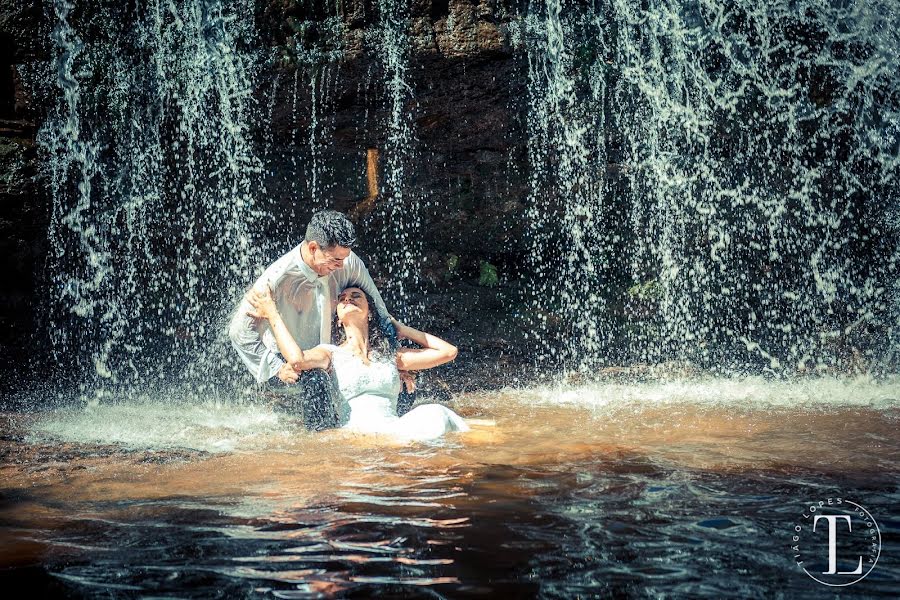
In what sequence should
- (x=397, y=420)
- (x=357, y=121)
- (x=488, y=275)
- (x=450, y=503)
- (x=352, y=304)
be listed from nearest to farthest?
(x=450, y=503), (x=397, y=420), (x=352, y=304), (x=357, y=121), (x=488, y=275)

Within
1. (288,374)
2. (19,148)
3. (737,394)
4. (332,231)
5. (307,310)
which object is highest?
(19,148)

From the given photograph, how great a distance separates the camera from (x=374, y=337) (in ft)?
19.0

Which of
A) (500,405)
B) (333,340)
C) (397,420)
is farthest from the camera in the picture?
(500,405)

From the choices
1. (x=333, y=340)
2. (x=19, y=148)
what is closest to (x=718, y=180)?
(x=333, y=340)

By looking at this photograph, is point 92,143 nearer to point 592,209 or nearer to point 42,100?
point 42,100

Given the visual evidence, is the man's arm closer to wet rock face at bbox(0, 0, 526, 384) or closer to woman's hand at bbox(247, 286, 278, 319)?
woman's hand at bbox(247, 286, 278, 319)

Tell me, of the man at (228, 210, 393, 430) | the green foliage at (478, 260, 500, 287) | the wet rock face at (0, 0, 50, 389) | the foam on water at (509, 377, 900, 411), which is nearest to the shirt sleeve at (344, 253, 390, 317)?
the man at (228, 210, 393, 430)

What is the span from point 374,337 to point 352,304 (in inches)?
11.0

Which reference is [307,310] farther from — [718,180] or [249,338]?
[718,180]

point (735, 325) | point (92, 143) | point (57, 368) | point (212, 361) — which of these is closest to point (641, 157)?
point (735, 325)

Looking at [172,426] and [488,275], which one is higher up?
[488,275]

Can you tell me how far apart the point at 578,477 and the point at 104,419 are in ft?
14.5

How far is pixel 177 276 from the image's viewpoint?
961cm

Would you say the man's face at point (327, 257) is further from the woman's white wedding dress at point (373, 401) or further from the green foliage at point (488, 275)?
the green foliage at point (488, 275)
